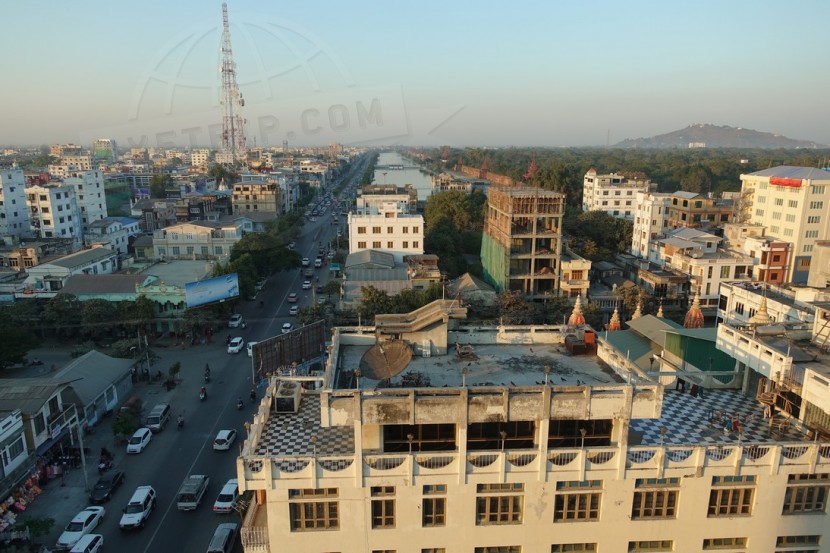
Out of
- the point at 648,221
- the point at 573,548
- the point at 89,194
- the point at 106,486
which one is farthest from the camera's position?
the point at 89,194

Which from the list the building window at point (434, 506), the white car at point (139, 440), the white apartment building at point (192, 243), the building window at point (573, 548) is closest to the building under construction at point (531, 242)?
the white apartment building at point (192, 243)

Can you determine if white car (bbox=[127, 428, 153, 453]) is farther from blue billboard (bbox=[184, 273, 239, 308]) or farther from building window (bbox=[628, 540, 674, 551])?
building window (bbox=[628, 540, 674, 551])

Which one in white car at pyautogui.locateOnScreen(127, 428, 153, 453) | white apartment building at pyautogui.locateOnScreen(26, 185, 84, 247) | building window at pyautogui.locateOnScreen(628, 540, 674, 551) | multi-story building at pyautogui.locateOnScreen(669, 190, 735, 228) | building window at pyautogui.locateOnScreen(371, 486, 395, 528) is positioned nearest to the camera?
building window at pyautogui.locateOnScreen(371, 486, 395, 528)

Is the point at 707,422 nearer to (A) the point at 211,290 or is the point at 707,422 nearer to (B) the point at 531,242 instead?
(B) the point at 531,242

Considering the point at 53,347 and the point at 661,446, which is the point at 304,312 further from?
the point at 661,446

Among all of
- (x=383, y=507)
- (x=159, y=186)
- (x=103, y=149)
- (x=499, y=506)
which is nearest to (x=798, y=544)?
(x=499, y=506)

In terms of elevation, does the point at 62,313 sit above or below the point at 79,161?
below

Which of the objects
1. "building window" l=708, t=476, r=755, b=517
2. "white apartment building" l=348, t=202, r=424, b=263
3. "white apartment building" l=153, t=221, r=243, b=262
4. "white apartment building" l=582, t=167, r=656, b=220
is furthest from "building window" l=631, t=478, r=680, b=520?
"white apartment building" l=582, t=167, r=656, b=220

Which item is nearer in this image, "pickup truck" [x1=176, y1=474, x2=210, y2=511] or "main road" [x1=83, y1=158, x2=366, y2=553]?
"main road" [x1=83, y1=158, x2=366, y2=553]
